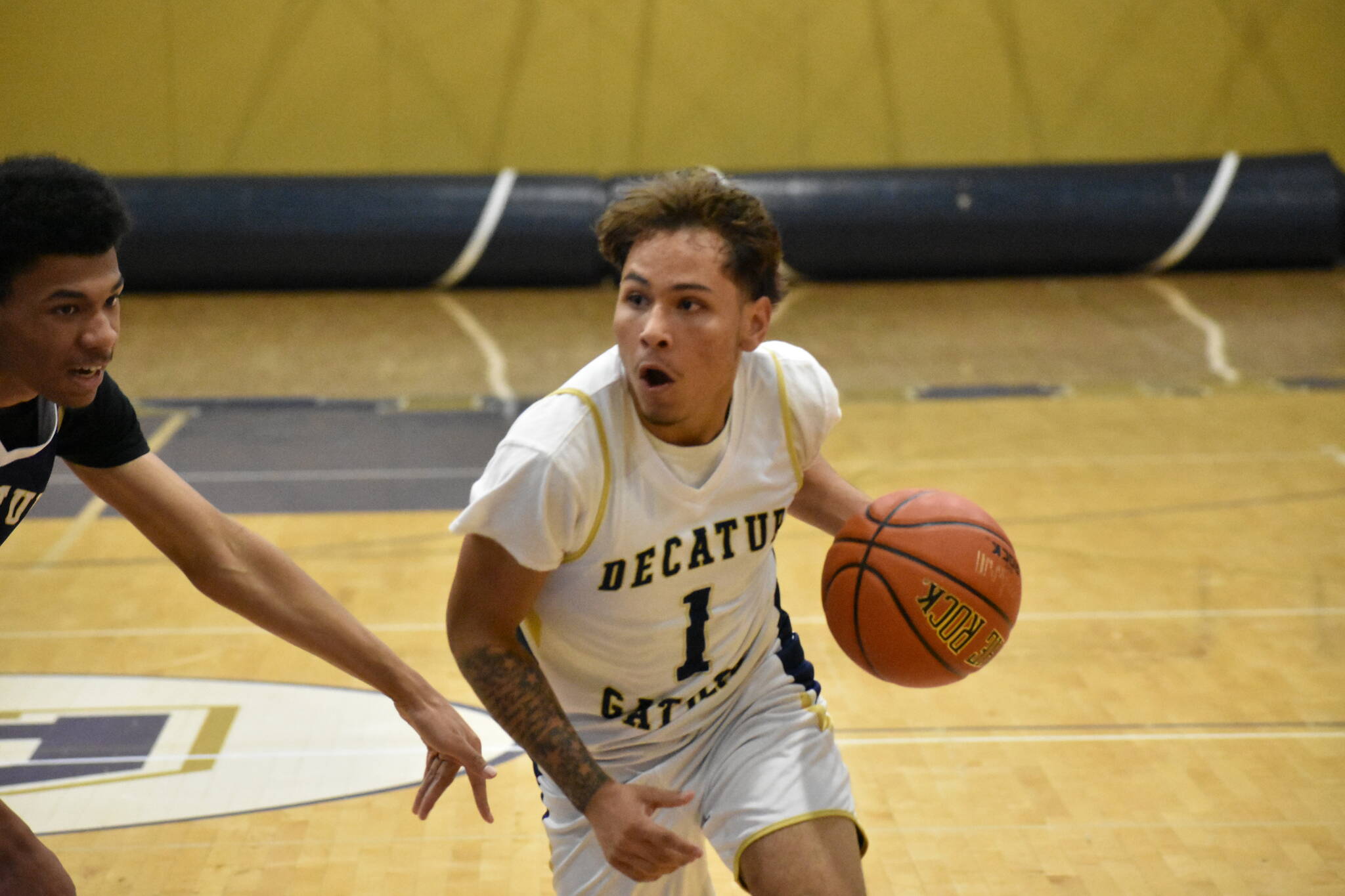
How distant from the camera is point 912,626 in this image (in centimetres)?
279

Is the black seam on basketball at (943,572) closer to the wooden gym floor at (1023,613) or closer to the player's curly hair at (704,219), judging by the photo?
the player's curly hair at (704,219)

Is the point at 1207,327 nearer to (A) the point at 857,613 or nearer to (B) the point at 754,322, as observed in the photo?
(A) the point at 857,613

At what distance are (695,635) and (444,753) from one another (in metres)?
0.50

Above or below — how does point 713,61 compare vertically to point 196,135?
above

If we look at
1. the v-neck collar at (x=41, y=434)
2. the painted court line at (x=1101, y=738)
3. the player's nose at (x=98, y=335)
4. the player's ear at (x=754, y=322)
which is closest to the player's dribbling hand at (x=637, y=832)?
the player's ear at (x=754, y=322)

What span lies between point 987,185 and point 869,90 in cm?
145

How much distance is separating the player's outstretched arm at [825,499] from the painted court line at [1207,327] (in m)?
5.93

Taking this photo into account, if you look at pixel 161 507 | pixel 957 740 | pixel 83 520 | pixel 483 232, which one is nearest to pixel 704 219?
pixel 161 507

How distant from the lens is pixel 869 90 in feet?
38.5

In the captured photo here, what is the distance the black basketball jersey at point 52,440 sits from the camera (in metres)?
2.54

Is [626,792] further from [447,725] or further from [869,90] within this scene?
[869,90]

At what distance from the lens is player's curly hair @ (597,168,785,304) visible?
8.14 ft

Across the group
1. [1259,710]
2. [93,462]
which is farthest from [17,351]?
[1259,710]

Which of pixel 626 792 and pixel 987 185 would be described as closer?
pixel 626 792
